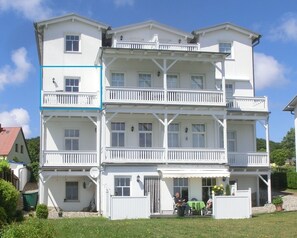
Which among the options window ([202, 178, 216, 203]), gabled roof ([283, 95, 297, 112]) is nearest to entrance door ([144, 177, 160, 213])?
window ([202, 178, 216, 203])

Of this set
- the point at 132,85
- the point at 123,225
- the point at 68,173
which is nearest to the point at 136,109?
the point at 132,85

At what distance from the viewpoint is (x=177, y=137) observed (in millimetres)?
32500

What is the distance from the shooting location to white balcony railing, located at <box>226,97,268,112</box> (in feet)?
109

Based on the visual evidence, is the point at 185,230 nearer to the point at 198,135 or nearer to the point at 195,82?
the point at 198,135

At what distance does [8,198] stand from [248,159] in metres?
18.2

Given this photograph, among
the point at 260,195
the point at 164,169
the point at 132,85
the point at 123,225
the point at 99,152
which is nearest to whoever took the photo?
the point at 123,225

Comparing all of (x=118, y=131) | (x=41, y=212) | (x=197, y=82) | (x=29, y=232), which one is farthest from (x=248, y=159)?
(x=29, y=232)

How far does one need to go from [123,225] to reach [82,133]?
43.6 ft

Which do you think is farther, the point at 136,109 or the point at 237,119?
the point at 237,119

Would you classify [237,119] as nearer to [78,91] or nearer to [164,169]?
[164,169]

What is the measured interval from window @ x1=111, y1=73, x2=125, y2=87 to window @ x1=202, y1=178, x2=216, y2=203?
8112 mm

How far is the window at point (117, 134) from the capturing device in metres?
31.4

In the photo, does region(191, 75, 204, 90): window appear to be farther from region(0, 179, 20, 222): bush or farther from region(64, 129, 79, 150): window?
region(0, 179, 20, 222): bush

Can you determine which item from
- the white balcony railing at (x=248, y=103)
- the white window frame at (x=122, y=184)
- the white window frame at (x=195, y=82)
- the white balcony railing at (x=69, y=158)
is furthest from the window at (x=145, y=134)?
the white balcony railing at (x=248, y=103)
